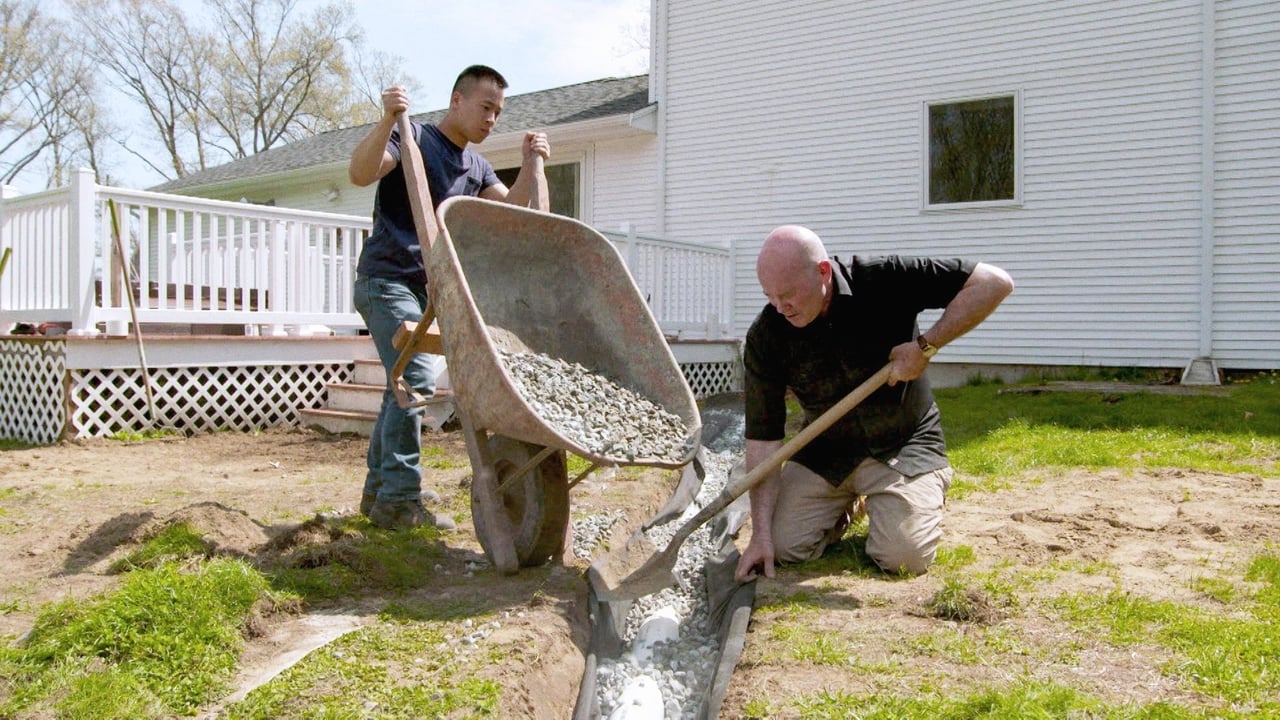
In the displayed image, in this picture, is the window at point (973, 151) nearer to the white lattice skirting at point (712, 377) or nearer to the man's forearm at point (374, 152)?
the white lattice skirting at point (712, 377)

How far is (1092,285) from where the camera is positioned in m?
9.34

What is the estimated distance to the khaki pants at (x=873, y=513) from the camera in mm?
3295

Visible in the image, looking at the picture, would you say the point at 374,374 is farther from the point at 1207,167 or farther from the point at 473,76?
the point at 1207,167

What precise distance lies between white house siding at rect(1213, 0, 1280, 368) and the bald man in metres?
6.78

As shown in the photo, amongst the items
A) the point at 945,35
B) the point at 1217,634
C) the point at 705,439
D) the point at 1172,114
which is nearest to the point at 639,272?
the point at 705,439

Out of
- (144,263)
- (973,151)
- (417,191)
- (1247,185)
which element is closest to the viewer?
(417,191)

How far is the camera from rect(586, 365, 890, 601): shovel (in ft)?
10.0

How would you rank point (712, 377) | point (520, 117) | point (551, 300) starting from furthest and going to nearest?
point (520, 117) < point (712, 377) < point (551, 300)

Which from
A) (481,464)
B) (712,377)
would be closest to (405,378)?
(481,464)

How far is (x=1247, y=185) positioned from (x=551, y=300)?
8.03 metres

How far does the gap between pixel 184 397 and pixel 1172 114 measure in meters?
9.36

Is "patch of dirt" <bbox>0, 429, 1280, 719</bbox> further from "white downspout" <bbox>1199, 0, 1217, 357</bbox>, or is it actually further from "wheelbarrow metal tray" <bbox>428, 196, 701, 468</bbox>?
"white downspout" <bbox>1199, 0, 1217, 357</bbox>

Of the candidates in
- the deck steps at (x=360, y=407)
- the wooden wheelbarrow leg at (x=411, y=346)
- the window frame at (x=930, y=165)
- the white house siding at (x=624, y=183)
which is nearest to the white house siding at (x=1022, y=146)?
the window frame at (x=930, y=165)

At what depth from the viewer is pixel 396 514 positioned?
393 cm
